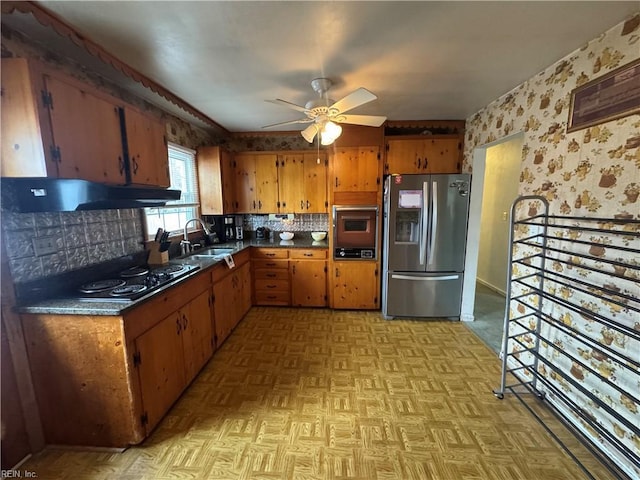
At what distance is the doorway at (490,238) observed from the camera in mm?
3150

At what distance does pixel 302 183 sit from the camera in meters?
3.77

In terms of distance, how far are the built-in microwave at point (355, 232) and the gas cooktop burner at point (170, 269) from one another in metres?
1.84

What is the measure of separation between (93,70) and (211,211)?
5.97 ft

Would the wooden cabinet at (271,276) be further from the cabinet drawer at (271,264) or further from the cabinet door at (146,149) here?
the cabinet door at (146,149)

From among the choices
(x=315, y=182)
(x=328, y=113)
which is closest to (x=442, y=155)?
(x=315, y=182)

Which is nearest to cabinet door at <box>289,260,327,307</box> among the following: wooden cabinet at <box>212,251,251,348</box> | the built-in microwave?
the built-in microwave

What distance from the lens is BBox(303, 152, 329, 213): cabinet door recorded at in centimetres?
372

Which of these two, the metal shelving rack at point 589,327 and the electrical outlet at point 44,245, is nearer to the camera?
the metal shelving rack at point 589,327

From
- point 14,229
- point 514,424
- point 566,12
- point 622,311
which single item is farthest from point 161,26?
point 514,424

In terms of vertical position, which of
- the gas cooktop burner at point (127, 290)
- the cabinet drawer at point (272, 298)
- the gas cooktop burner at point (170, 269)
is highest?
the gas cooktop burner at point (127, 290)

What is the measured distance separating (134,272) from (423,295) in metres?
3.05

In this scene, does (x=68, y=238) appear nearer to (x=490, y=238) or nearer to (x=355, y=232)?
(x=355, y=232)

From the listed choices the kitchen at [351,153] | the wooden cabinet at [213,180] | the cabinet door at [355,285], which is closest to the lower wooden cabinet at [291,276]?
the cabinet door at [355,285]

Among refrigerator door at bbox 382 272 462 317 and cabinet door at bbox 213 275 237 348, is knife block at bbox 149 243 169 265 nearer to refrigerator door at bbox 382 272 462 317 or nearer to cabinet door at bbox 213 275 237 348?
cabinet door at bbox 213 275 237 348
